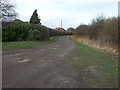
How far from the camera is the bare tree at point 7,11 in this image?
22062 mm

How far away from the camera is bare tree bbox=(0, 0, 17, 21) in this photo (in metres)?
22.1

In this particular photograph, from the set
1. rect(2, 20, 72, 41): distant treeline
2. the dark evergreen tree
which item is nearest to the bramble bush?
rect(2, 20, 72, 41): distant treeline

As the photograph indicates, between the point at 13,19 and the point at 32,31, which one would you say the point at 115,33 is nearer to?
the point at 32,31

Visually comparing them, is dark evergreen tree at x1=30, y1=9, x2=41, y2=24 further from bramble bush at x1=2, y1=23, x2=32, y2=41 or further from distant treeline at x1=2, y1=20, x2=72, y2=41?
bramble bush at x1=2, y1=23, x2=32, y2=41

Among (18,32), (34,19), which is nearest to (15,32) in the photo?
(18,32)

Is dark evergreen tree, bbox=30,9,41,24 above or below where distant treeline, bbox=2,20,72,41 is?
above

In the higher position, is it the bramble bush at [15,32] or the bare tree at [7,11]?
the bare tree at [7,11]

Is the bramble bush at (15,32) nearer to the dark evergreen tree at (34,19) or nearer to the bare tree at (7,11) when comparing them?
the bare tree at (7,11)

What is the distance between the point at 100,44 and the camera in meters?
16.8

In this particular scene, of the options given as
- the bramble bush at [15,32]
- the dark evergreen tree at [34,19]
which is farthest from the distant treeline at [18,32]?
the dark evergreen tree at [34,19]

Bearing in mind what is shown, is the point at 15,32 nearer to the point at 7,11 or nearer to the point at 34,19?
the point at 7,11

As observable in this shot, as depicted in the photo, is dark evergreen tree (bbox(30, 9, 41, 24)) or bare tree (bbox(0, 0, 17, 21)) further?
dark evergreen tree (bbox(30, 9, 41, 24))

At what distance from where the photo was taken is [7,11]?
2277 centimetres

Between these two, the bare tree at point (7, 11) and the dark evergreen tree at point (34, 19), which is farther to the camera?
the dark evergreen tree at point (34, 19)
